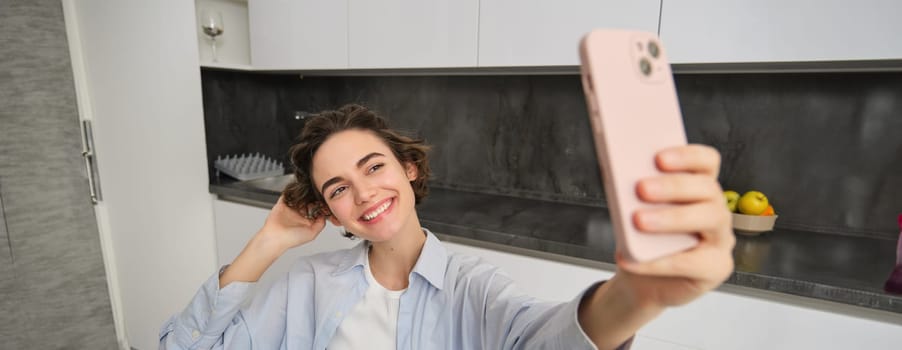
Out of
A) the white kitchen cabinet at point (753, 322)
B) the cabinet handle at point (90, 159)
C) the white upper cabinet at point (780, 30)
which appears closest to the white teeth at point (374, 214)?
the white kitchen cabinet at point (753, 322)

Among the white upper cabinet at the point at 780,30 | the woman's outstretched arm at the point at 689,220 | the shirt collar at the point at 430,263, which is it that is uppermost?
the white upper cabinet at the point at 780,30

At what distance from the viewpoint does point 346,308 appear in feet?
3.02

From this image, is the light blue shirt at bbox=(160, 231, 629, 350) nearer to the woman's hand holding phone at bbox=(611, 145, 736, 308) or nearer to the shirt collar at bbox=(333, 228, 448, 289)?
the shirt collar at bbox=(333, 228, 448, 289)

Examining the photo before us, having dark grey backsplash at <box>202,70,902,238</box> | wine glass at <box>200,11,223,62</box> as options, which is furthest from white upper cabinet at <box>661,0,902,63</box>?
wine glass at <box>200,11,223,62</box>

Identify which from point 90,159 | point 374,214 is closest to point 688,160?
point 374,214

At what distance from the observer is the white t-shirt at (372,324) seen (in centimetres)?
91

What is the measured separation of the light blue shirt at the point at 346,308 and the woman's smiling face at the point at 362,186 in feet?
0.35

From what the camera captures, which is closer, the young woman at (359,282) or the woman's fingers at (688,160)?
the woman's fingers at (688,160)

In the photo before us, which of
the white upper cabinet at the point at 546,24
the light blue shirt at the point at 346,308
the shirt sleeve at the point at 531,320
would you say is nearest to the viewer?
the shirt sleeve at the point at 531,320

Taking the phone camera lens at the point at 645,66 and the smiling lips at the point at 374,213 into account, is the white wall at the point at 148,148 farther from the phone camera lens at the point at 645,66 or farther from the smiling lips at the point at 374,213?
the phone camera lens at the point at 645,66

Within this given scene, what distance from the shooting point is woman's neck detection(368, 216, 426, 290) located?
948mm

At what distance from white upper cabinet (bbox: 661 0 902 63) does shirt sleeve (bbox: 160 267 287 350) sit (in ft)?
4.08

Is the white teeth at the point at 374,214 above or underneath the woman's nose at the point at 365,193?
underneath

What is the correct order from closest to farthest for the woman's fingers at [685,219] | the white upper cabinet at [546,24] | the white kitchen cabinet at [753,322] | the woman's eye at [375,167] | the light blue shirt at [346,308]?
1. the woman's fingers at [685,219]
2. the light blue shirt at [346,308]
3. the woman's eye at [375,167]
4. the white kitchen cabinet at [753,322]
5. the white upper cabinet at [546,24]
